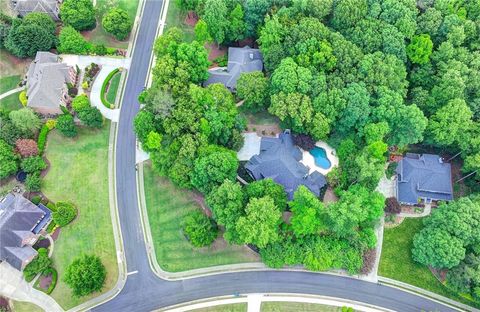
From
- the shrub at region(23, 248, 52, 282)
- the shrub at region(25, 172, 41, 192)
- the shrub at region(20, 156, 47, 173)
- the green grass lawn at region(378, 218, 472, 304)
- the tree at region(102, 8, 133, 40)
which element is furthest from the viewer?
the tree at region(102, 8, 133, 40)

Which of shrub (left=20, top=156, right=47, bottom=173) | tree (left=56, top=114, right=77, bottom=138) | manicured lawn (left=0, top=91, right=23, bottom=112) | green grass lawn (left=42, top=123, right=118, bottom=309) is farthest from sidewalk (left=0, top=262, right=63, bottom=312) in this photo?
manicured lawn (left=0, top=91, right=23, bottom=112)

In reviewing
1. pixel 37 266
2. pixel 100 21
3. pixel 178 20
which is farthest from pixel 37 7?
pixel 37 266

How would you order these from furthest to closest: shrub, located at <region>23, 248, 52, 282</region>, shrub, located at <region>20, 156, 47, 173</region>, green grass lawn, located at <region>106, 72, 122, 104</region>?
green grass lawn, located at <region>106, 72, 122, 104</region> → shrub, located at <region>20, 156, 47, 173</region> → shrub, located at <region>23, 248, 52, 282</region>

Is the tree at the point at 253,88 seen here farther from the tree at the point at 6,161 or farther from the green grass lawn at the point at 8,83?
the green grass lawn at the point at 8,83

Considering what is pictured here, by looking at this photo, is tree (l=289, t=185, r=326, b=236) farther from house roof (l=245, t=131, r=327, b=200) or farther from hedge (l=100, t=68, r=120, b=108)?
hedge (l=100, t=68, r=120, b=108)

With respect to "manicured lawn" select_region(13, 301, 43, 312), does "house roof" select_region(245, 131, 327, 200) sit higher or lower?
higher

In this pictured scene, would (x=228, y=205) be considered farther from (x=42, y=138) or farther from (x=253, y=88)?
(x=42, y=138)

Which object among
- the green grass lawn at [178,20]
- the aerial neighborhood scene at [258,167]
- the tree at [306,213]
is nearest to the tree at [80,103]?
the aerial neighborhood scene at [258,167]

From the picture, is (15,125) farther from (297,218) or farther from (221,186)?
(297,218)
